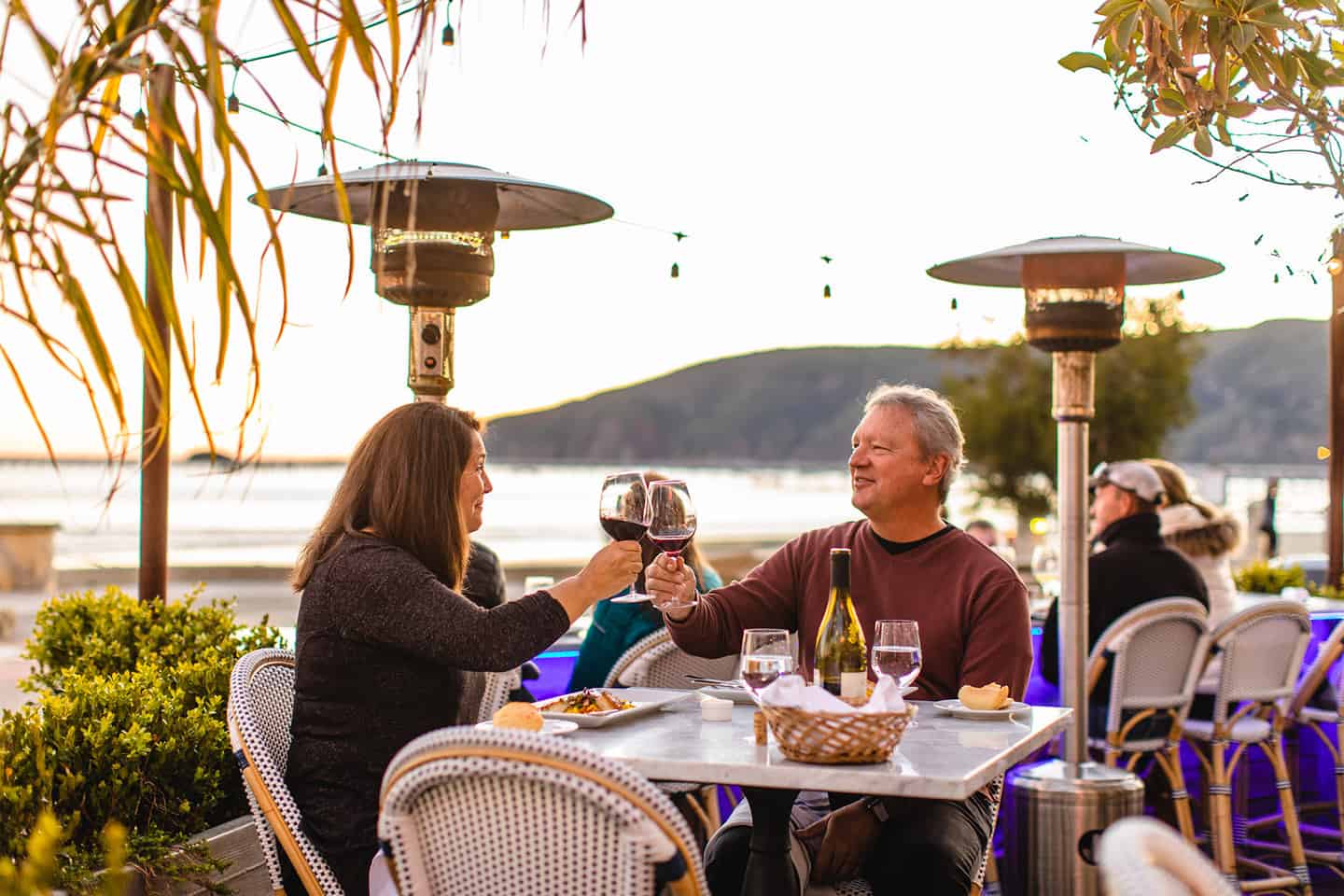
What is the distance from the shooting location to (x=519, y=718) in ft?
7.84

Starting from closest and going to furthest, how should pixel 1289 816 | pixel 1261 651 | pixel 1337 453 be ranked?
1. pixel 1289 816
2. pixel 1261 651
3. pixel 1337 453

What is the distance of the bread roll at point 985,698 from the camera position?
2725 mm

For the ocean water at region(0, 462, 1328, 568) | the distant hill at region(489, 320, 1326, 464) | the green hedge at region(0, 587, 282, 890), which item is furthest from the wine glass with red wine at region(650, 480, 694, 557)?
the distant hill at region(489, 320, 1326, 464)

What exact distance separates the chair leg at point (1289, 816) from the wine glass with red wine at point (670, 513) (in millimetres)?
3199

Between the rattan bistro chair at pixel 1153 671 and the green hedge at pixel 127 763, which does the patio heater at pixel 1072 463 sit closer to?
the rattan bistro chair at pixel 1153 671

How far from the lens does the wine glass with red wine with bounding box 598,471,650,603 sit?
271 cm

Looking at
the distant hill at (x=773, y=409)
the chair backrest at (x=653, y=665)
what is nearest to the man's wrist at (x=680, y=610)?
the chair backrest at (x=653, y=665)

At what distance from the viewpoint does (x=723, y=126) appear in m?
8.05

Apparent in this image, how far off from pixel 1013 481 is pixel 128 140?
23659 millimetres

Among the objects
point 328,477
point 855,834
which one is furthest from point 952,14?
point 328,477

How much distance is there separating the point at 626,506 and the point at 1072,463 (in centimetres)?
219

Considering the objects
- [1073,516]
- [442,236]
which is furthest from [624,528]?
[1073,516]

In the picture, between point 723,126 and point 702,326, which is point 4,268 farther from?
point 702,326

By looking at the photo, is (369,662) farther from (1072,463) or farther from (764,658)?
(1072,463)
